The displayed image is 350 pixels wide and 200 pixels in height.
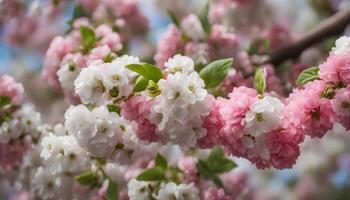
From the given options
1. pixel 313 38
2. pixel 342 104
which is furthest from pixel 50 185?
pixel 313 38

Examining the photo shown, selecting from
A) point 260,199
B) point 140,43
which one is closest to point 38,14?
point 140,43

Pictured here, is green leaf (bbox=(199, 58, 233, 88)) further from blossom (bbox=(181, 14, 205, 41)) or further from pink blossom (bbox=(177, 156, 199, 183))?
blossom (bbox=(181, 14, 205, 41))

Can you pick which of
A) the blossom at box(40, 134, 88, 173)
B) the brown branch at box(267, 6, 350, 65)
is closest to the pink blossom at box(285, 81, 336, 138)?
the blossom at box(40, 134, 88, 173)

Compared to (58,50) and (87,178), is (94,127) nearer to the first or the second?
(87,178)

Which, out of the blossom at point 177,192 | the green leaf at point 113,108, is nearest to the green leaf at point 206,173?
the blossom at point 177,192

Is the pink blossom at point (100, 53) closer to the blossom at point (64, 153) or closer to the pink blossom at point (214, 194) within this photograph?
the blossom at point (64, 153)

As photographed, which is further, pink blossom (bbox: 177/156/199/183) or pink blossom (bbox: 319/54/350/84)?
pink blossom (bbox: 177/156/199/183)

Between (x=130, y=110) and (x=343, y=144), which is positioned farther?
(x=343, y=144)

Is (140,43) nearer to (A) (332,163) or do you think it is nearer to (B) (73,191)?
(B) (73,191)
